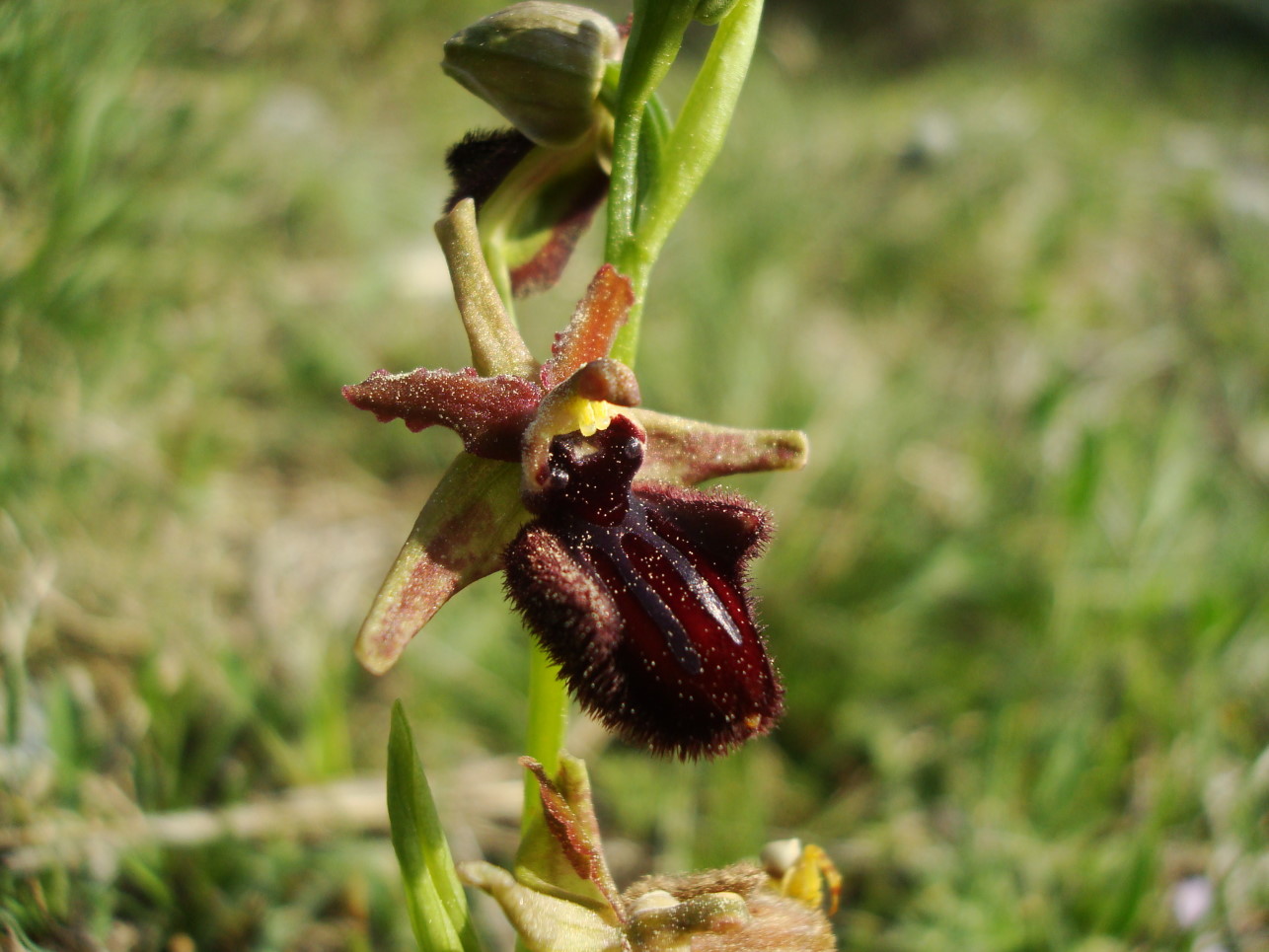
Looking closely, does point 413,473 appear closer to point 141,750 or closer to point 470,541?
point 141,750

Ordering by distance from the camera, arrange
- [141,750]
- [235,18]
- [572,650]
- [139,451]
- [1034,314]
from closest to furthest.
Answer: [572,650], [141,750], [139,451], [235,18], [1034,314]

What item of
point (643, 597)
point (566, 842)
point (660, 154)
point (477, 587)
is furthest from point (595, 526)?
point (477, 587)

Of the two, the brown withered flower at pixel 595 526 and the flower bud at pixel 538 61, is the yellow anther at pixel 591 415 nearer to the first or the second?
the brown withered flower at pixel 595 526

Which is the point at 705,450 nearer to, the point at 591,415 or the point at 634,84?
the point at 591,415

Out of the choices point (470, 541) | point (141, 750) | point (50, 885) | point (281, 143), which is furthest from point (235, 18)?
point (470, 541)

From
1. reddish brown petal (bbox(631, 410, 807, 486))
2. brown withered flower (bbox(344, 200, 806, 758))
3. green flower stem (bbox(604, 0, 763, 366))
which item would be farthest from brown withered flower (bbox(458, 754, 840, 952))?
green flower stem (bbox(604, 0, 763, 366))

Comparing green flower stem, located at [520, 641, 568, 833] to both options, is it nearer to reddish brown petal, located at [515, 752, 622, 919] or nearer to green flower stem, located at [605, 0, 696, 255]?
reddish brown petal, located at [515, 752, 622, 919]
